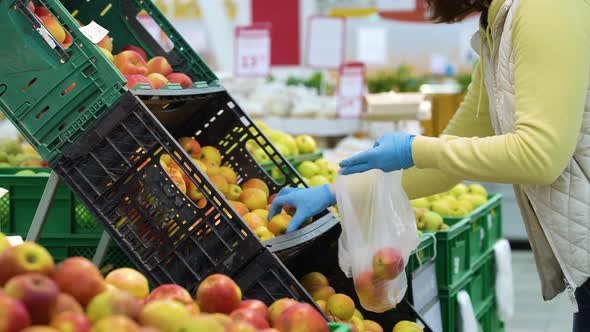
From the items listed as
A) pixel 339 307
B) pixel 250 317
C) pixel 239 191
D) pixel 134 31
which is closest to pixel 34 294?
pixel 250 317

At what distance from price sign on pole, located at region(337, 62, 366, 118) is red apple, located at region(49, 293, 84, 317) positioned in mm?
5101

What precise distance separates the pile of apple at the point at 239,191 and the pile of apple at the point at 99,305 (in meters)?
0.64

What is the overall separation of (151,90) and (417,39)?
33.0 ft

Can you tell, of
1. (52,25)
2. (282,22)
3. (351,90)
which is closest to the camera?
(52,25)

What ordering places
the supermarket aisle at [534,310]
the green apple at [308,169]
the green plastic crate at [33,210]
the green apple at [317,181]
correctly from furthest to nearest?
the supermarket aisle at [534,310] < the green apple at [308,169] < the green apple at [317,181] < the green plastic crate at [33,210]

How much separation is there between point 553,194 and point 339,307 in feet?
2.16

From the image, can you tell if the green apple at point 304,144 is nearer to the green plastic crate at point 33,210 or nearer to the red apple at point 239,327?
the green plastic crate at point 33,210

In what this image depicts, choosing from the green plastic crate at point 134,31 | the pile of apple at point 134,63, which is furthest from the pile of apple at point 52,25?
the green plastic crate at point 134,31

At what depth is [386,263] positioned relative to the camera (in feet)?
7.83

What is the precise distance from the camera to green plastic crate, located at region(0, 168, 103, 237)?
113 inches

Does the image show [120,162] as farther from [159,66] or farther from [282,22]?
[282,22]

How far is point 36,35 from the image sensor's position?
7.26 ft

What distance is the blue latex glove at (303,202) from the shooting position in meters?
2.51

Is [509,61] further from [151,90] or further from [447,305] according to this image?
[447,305]
